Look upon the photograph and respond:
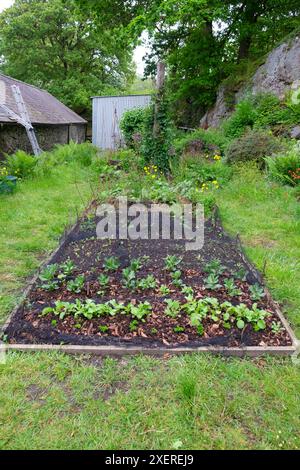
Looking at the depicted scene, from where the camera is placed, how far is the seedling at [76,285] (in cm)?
→ 267

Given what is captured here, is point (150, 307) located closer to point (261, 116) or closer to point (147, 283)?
point (147, 283)

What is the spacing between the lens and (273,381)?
6.13ft

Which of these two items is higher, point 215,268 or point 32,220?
point 32,220

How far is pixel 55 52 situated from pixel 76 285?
22.5 m

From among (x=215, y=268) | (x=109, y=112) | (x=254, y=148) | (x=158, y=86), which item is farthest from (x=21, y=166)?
(x=109, y=112)

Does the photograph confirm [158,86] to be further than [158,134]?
No

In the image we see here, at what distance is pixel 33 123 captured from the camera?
11.7 m

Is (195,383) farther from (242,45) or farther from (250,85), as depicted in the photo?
(242,45)

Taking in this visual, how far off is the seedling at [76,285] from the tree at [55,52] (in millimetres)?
20022

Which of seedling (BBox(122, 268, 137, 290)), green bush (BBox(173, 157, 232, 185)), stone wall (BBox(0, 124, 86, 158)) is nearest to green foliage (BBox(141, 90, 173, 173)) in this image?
green bush (BBox(173, 157, 232, 185))

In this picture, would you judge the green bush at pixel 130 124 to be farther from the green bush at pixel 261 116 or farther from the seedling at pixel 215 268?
the seedling at pixel 215 268

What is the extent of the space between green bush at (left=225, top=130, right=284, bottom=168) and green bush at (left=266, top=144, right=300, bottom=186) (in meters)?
0.69

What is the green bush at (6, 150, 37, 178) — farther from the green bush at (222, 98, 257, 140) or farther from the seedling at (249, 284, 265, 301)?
the seedling at (249, 284, 265, 301)

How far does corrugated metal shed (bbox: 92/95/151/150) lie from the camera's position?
1456 centimetres
